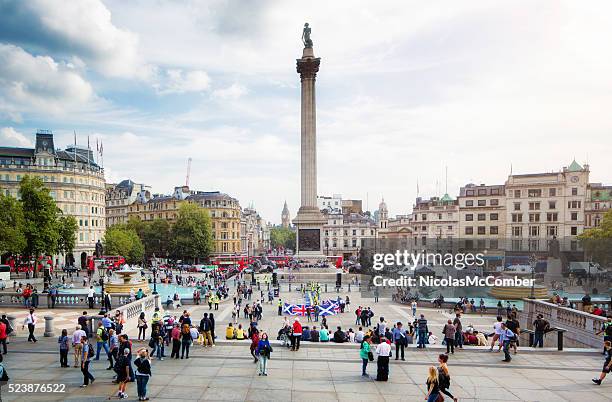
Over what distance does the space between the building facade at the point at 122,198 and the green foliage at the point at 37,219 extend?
209ft

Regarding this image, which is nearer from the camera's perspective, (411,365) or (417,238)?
(411,365)

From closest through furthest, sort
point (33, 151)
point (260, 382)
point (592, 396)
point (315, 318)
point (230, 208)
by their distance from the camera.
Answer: point (592, 396)
point (260, 382)
point (315, 318)
point (33, 151)
point (230, 208)

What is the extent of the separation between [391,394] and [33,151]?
8696cm

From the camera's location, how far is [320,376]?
1431cm

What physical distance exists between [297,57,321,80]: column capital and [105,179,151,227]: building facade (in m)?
68.4

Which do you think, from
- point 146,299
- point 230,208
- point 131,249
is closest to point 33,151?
point 131,249

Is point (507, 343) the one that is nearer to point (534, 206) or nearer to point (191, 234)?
point (534, 206)

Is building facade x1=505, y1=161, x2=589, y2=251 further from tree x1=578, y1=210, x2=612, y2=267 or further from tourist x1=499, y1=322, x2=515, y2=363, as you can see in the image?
tourist x1=499, y1=322, x2=515, y2=363

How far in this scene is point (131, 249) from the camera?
8300 cm

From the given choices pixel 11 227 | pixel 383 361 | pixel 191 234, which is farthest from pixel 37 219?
pixel 383 361

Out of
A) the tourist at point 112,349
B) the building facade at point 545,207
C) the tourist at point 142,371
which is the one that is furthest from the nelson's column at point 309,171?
the tourist at point 142,371

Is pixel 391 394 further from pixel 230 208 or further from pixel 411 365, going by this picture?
pixel 230 208

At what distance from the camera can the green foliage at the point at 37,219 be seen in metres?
52.8

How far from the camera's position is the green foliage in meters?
52.8
